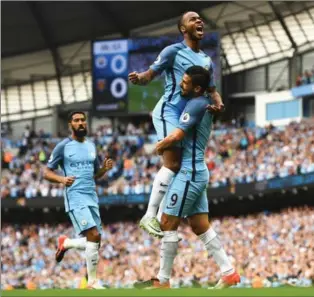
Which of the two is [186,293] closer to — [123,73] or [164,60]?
[164,60]

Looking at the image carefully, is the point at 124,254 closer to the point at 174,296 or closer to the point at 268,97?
the point at 268,97

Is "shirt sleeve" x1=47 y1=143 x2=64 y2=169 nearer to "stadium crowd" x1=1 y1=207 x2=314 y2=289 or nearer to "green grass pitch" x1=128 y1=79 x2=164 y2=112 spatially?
"stadium crowd" x1=1 y1=207 x2=314 y2=289

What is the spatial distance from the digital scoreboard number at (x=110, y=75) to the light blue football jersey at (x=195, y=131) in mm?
33244

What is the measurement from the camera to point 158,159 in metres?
41.2

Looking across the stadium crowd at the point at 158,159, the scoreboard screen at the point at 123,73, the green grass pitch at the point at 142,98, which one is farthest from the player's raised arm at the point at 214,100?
the green grass pitch at the point at 142,98

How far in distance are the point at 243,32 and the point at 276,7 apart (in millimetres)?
2266

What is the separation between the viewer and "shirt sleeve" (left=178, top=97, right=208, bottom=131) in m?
9.76

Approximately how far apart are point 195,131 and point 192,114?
0.72ft

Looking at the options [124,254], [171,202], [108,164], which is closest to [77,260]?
[124,254]

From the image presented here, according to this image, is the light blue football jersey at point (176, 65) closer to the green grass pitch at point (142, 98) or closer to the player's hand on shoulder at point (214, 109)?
the player's hand on shoulder at point (214, 109)

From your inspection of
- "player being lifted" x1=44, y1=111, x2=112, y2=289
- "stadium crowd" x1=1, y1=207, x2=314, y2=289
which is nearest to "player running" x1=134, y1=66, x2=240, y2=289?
"player being lifted" x1=44, y1=111, x2=112, y2=289

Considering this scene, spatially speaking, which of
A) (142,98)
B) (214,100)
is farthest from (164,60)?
(142,98)

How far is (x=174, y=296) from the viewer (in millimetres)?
7086

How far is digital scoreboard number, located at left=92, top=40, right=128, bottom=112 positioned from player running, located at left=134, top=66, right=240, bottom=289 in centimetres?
3326
